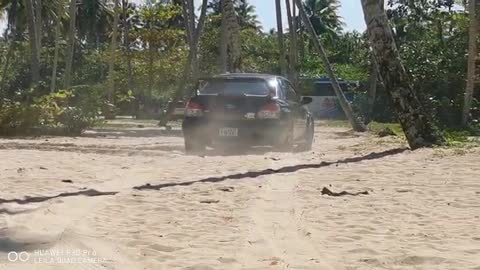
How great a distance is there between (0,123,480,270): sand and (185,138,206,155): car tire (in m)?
1.37

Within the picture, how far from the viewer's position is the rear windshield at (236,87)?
43.3ft

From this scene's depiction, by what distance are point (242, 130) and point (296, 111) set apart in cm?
181

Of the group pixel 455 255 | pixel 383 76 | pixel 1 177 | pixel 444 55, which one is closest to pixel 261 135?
pixel 383 76

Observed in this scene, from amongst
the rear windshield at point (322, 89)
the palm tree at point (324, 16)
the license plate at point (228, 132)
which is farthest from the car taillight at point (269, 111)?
the palm tree at point (324, 16)

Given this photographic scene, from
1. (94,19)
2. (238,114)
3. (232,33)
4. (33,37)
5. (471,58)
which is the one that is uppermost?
(94,19)

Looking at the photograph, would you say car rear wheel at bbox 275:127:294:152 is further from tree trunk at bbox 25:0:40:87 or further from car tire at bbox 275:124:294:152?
tree trunk at bbox 25:0:40:87

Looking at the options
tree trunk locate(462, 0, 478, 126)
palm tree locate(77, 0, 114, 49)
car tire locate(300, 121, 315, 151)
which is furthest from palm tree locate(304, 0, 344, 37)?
car tire locate(300, 121, 315, 151)

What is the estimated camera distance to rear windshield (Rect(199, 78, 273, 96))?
13.2 m

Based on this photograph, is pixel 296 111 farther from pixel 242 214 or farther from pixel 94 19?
pixel 94 19

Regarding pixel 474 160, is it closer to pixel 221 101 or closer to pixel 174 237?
pixel 221 101

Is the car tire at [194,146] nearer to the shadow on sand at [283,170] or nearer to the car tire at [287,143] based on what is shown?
the car tire at [287,143]

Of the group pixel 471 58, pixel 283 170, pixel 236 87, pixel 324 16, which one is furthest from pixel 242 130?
pixel 324 16

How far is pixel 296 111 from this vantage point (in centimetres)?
1442

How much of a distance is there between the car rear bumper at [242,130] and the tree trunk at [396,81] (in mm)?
2201
